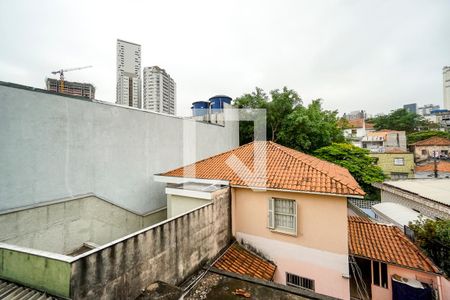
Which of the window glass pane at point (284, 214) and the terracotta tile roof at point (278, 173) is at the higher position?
the terracotta tile roof at point (278, 173)

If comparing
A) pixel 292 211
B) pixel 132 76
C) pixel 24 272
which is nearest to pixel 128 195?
pixel 24 272

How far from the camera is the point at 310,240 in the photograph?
7.02 meters

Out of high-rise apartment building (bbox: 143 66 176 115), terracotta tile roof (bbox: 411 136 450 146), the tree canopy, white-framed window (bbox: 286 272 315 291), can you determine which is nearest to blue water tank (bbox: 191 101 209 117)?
high-rise apartment building (bbox: 143 66 176 115)

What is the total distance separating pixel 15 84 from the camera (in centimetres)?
567

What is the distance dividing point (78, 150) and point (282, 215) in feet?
25.0

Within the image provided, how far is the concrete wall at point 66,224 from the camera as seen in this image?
5.53 m

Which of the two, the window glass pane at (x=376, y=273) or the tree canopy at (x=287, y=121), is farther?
the tree canopy at (x=287, y=121)

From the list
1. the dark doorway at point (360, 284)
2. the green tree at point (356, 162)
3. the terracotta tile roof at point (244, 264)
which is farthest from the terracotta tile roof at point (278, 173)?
the green tree at point (356, 162)

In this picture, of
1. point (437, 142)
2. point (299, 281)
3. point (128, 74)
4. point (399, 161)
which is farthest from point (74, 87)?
point (437, 142)

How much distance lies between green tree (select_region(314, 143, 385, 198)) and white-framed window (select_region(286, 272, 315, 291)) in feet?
54.6

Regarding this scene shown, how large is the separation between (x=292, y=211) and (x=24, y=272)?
23.4 ft

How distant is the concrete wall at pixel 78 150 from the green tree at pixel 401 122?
2164 inches

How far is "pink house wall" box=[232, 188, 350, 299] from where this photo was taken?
668 centimetres

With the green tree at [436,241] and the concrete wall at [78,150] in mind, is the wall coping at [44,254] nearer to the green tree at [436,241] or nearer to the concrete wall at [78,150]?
the concrete wall at [78,150]
